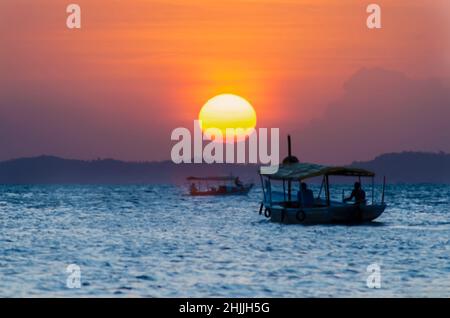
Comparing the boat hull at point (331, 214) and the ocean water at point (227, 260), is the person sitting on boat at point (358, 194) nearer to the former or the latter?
the boat hull at point (331, 214)

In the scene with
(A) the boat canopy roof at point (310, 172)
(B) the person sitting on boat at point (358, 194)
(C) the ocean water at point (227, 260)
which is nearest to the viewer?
(C) the ocean water at point (227, 260)

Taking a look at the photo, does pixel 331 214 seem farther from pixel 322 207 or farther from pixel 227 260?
pixel 227 260

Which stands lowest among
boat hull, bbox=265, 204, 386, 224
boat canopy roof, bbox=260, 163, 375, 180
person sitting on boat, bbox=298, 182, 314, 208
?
boat hull, bbox=265, 204, 386, 224

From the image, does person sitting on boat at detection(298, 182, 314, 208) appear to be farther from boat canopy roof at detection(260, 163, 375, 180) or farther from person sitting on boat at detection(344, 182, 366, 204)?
person sitting on boat at detection(344, 182, 366, 204)

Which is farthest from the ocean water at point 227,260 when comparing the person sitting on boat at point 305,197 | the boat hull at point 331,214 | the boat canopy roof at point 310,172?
the boat canopy roof at point 310,172

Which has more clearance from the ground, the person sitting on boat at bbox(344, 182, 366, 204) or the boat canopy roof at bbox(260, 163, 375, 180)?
the boat canopy roof at bbox(260, 163, 375, 180)

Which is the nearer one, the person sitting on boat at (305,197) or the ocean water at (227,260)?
the ocean water at (227,260)

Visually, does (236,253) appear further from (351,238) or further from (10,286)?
(10,286)

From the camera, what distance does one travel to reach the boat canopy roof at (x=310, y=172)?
55.0 metres

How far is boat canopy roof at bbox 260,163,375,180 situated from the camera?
5497 centimetres

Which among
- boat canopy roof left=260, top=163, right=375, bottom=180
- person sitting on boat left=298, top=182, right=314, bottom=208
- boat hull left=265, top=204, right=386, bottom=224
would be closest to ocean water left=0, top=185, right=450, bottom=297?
boat hull left=265, top=204, right=386, bottom=224

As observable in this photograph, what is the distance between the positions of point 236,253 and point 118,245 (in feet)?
26.8

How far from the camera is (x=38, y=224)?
2773 inches
